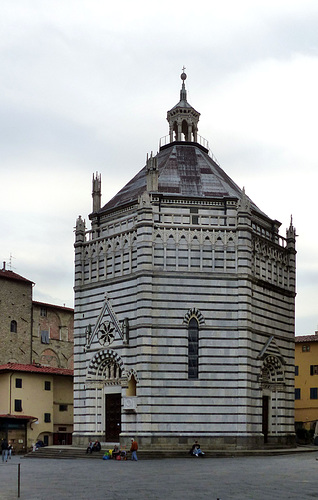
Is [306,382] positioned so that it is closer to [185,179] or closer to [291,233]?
[291,233]

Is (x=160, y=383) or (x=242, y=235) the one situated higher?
(x=242, y=235)

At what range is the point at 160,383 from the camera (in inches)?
1652

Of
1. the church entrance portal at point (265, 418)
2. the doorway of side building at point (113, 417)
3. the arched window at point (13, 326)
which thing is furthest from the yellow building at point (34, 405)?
the church entrance portal at point (265, 418)

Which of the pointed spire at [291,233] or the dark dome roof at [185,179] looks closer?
the dark dome roof at [185,179]

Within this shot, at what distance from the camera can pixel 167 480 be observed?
88.4ft

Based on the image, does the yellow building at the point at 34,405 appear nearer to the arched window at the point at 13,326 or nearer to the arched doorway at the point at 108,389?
the arched doorway at the point at 108,389

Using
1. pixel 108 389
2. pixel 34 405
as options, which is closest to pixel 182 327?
pixel 108 389

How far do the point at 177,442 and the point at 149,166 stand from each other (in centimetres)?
1594

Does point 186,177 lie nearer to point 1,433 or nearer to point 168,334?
point 168,334

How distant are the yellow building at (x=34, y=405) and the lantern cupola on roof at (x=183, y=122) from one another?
1913cm

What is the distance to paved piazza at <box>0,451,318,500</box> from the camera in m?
22.9

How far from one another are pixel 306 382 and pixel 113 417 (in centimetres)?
2184

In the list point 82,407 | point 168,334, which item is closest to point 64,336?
point 82,407

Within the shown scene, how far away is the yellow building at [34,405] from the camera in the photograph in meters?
51.5
